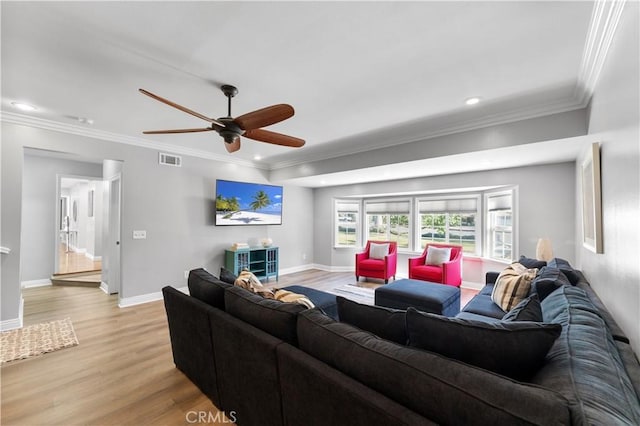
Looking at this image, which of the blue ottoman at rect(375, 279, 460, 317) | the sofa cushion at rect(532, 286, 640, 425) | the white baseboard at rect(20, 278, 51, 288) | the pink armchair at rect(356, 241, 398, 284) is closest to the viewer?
the sofa cushion at rect(532, 286, 640, 425)

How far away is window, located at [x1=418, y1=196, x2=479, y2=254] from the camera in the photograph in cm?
537

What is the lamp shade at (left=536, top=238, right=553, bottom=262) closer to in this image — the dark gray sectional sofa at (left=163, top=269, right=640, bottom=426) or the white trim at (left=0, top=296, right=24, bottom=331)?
the dark gray sectional sofa at (left=163, top=269, right=640, bottom=426)

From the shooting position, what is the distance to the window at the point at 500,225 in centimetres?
471

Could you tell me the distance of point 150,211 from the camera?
430 centimetres

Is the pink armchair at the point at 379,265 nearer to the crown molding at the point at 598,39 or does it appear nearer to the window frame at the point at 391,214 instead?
the window frame at the point at 391,214

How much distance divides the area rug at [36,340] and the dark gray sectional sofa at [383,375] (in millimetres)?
2054

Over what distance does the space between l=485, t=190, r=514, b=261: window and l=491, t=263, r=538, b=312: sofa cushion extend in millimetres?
2397

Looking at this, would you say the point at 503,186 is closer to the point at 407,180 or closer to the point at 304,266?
the point at 407,180

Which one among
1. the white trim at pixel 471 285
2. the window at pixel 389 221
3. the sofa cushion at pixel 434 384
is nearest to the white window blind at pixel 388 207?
the window at pixel 389 221

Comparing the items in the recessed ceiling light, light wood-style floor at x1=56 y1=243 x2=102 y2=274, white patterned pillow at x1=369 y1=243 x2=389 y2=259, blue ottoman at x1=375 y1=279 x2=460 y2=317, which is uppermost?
the recessed ceiling light

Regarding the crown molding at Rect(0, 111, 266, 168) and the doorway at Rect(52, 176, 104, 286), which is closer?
the crown molding at Rect(0, 111, 266, 168)

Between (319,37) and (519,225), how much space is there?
14.6ft

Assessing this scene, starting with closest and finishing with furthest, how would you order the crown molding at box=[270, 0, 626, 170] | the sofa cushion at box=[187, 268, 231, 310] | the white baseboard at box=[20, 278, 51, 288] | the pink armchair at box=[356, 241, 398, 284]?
the crown molding at box=[270, 0, 626, 170]
the sofa cushion at box=[187, 268, 231, 310]
the white baseboard at box=[20, 278, 51, 288]
the pink armchair at box=[356, 241, 398, 284]

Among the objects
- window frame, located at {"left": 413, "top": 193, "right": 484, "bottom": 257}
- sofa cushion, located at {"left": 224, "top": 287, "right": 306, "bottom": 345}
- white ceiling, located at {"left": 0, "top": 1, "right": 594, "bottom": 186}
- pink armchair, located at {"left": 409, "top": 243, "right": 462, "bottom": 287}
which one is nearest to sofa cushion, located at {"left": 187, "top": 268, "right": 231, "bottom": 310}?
sofa cushion, located at {"left": 224, "top": 287, "right": 306, "bottom": 345}
